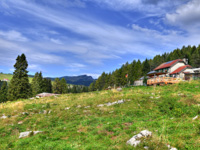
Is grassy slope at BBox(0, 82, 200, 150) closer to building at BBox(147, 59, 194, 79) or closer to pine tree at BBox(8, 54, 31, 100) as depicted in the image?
pine tree at BBox(8, 54, 31, 100)

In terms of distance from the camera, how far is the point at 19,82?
4400cm

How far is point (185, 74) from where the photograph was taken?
169 feet

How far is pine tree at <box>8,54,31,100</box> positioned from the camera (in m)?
43.4

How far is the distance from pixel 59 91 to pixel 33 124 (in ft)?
230

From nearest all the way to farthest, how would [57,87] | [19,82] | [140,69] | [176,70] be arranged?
[19,82]
[176,70]
[57,87]
[140,69]

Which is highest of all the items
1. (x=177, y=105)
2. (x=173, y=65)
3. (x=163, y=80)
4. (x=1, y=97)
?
(x=173, y=65)

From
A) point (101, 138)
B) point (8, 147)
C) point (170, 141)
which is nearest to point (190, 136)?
point (170, 141)

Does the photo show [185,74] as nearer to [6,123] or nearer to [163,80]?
[163,80]

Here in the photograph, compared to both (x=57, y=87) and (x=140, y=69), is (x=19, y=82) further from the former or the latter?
(x=140, y=69)

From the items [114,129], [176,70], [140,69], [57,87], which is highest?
[140,69]

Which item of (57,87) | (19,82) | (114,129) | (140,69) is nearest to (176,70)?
(140,69)

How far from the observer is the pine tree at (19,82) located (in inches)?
1710

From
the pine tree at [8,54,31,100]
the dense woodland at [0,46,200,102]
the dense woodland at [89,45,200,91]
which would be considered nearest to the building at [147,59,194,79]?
the dense woodland at [0,46,200,102]

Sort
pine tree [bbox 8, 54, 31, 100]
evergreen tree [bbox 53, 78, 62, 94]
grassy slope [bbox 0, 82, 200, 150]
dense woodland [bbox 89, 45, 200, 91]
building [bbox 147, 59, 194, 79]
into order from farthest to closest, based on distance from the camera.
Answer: dense woodland [bbox 89, 45, 200, 91]
evergreen tree [bbox 53, 78, 62, 94]
building [bbox 147, 59, 194, 79]
pine tree [bbox 8, 54, 31, 100]
grassy slope [bbox 0, 82, 200, 150]
